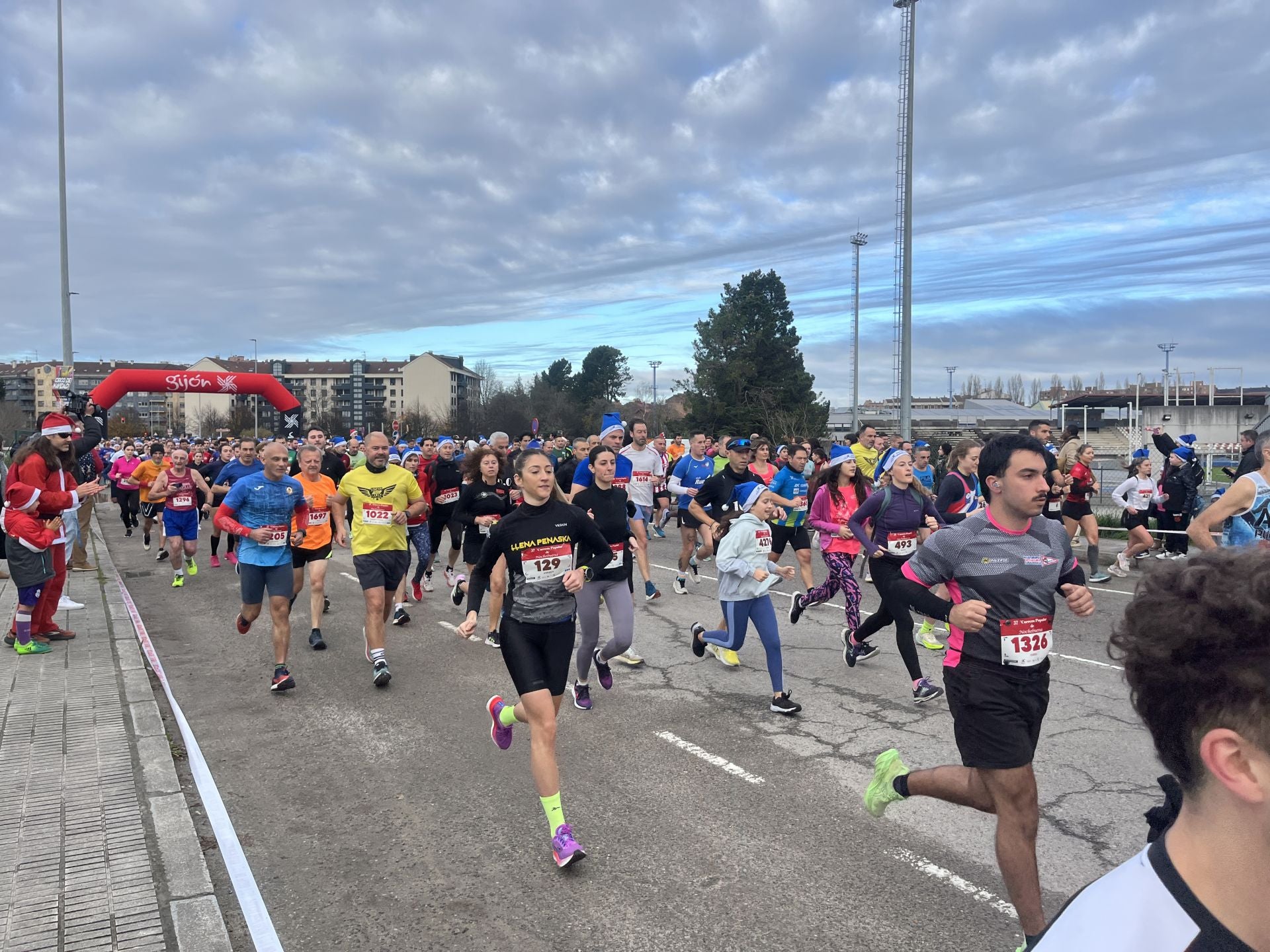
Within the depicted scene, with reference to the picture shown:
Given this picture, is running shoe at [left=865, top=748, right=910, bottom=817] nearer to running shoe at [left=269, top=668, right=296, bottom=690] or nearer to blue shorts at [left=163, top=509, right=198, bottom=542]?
running shoe at [left=269, top=668, right=296, bottom=690]

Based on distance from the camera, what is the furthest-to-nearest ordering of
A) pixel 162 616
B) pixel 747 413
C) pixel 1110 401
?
pixel 1110 401, pixel 747 413, pixel 162 616

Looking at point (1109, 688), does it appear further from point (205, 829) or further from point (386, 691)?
point (205, 829)

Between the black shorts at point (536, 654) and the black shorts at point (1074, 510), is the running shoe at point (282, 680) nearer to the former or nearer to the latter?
the black shorts at point (536, 654)

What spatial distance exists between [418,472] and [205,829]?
741 cm

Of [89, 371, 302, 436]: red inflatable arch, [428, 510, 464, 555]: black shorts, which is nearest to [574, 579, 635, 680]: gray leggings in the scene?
[428, 510, 464, 555]: black shorts

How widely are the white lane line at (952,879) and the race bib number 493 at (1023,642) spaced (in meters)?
0.98

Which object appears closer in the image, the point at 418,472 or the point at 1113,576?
the point at 418,472

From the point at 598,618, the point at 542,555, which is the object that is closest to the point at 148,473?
the point at 598,618

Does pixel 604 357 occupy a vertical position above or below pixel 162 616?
above

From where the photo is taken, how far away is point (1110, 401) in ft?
188

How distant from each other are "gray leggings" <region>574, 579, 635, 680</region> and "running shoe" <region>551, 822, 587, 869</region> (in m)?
2.51

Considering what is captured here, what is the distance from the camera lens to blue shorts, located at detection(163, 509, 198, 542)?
42.8ft

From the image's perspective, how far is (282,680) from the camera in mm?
7191

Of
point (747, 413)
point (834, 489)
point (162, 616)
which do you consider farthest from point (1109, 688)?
point (747, 413)
